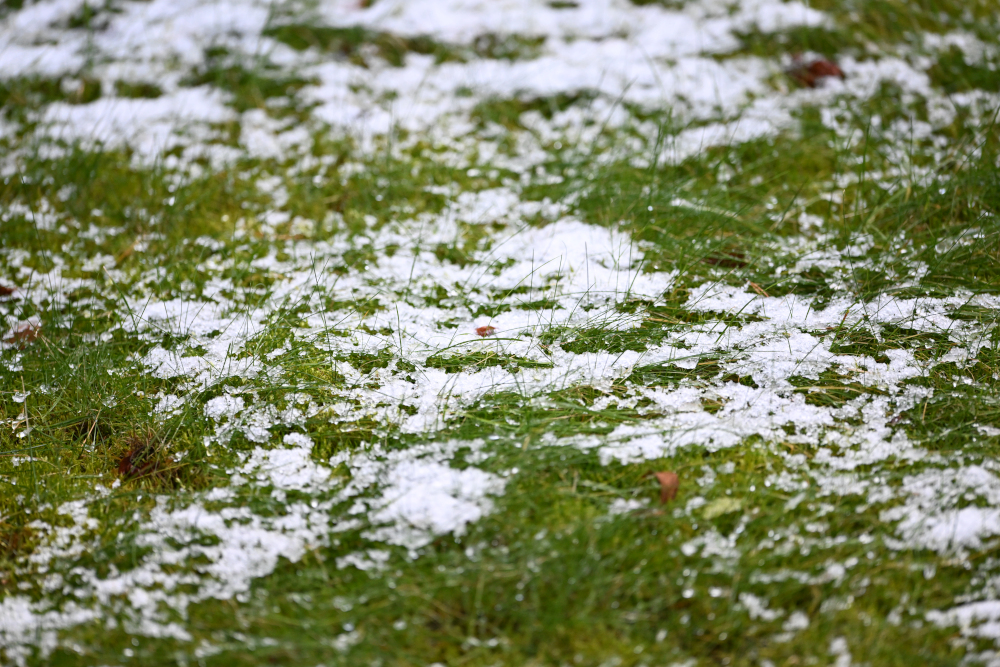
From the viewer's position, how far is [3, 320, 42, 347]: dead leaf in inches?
88.6

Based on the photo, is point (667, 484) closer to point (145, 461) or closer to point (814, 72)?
point (145, 461)

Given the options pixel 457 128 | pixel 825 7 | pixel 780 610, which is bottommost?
pixel 780 610

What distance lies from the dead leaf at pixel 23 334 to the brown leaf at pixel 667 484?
6.59ft

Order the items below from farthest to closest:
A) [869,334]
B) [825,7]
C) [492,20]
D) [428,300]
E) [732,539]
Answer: [492,20]
[825,7]
[428,300]
[869,334]
[732,539]

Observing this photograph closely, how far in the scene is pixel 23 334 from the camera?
2.28 meters

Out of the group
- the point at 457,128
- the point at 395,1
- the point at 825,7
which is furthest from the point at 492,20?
the point at 825,7

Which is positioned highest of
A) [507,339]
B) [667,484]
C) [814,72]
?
[814,72]

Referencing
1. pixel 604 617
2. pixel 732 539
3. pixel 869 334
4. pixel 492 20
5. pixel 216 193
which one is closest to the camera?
pixel 604 617

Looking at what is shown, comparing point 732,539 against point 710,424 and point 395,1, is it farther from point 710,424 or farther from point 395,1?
point 395,1

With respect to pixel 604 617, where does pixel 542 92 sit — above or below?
above

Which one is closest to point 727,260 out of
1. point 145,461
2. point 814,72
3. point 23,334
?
point 814,72

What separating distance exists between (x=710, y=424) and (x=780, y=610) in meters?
0.51

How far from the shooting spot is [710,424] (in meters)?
1.84

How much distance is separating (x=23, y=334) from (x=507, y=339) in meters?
1.63
